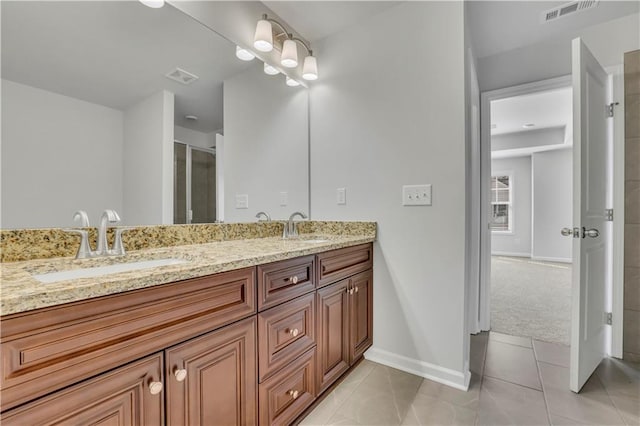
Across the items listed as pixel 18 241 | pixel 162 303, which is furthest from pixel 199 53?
pixel 162 303

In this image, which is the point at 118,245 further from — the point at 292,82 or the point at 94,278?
the point at 292,82

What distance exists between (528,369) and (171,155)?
2474 mm

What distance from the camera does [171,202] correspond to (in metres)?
1.44

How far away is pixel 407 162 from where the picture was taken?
1.84m

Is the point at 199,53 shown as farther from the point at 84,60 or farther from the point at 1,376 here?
the point at 1,376

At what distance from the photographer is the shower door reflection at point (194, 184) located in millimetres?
1474

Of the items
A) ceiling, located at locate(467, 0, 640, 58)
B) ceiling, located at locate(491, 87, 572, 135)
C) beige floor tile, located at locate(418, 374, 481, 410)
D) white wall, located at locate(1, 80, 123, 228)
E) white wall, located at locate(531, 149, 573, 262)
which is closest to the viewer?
white wall, located at locate(1, 80, 123, 228)

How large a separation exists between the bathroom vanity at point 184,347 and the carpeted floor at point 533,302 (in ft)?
6.48

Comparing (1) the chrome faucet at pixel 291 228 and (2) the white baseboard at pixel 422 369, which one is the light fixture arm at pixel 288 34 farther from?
(2) the white baseboard at pixel 422 369

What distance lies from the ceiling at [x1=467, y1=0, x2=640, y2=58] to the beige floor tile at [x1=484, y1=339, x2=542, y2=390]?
7.56 ft

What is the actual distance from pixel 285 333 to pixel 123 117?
3.83 feet

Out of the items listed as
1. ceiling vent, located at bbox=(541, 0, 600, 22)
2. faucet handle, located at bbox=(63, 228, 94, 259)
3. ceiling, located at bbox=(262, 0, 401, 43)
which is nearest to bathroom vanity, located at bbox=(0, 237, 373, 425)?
faucet handle, located at bbox=(63, 228, 94, 259)

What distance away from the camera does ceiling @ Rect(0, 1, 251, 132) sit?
1012 millimetres

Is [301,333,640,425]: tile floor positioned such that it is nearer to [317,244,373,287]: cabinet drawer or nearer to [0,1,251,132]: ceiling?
[317,244,373,287]: cabinet drawer
